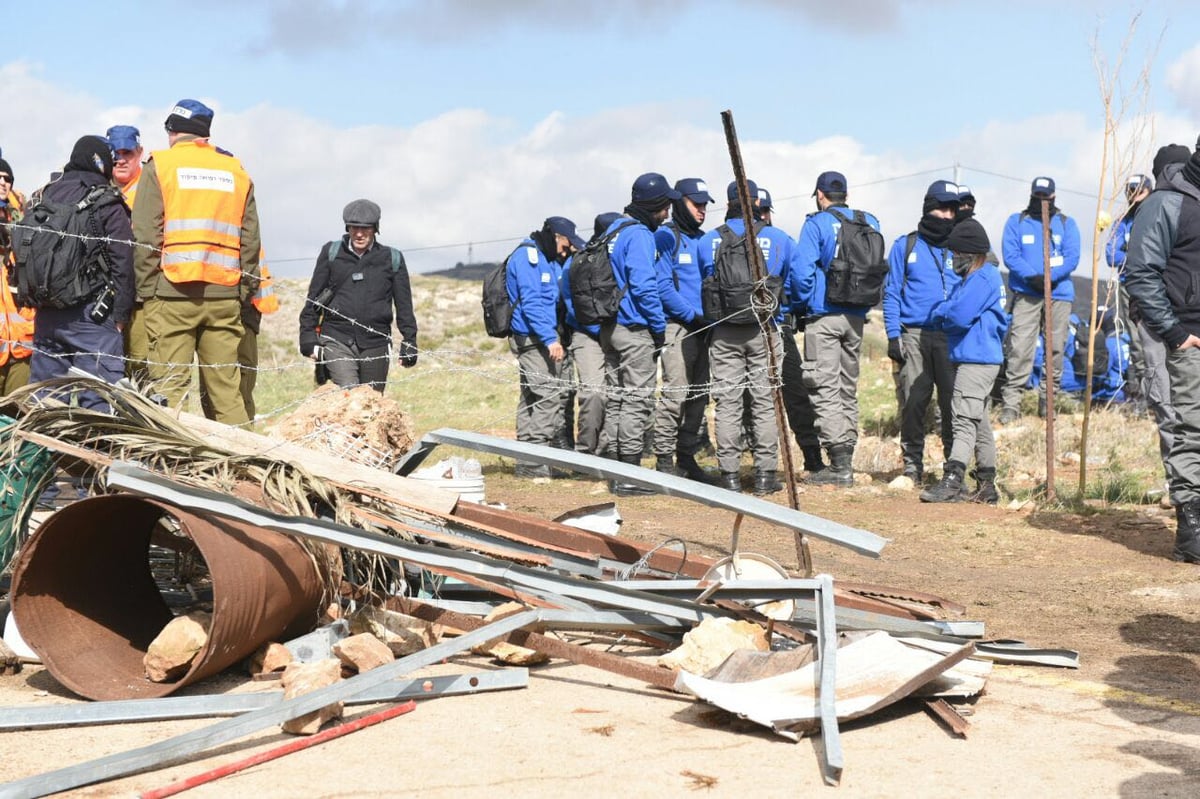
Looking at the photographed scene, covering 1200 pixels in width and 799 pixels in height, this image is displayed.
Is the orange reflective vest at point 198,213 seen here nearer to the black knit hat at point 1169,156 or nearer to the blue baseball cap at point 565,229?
the blue baseball cap at point 565,229

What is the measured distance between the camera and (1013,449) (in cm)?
1255

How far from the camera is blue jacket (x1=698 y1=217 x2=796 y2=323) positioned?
10453mm

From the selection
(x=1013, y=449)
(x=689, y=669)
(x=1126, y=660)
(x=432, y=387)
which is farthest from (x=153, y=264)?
(x=432, y=387)

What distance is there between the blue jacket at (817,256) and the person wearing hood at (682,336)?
80 cm

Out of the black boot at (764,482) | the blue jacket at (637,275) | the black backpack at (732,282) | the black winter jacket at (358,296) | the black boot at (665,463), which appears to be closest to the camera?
the black winter jacket at (358,296)

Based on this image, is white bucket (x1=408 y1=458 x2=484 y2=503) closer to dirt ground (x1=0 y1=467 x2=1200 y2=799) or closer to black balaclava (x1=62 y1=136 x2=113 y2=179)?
dirt ground (x1=0 y1=467 x2=1200 y2=799)

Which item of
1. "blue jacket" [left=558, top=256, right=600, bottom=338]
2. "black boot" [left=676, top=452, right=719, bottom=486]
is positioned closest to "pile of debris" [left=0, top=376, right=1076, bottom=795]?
"blue jacket" [left=558, top=256, right=600, bottom=338]

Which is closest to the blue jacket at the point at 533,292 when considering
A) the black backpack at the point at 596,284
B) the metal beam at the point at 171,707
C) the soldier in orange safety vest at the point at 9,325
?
the black backpack at the point at 596,284

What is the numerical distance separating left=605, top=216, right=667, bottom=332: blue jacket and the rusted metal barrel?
18.1 feet

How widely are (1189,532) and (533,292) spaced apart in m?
5.47

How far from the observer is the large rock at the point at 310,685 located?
4195 millimetres

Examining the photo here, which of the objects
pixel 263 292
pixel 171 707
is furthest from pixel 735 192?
pixel 171 707

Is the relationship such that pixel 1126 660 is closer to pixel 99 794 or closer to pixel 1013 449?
pixel 99 794

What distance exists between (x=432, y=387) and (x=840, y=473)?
1092cm
